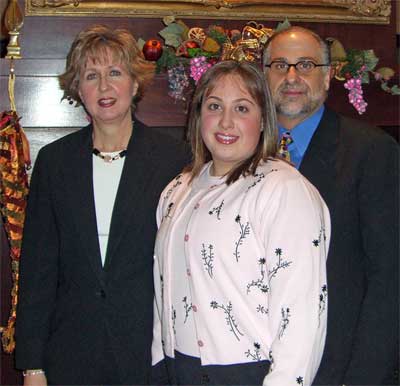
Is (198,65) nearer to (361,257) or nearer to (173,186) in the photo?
(173,186)

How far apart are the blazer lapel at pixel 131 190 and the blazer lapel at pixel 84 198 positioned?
0.04 metres

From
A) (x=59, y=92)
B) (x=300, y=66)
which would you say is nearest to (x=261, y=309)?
(x=300, y=66)

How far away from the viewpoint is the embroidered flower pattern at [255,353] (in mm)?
1493

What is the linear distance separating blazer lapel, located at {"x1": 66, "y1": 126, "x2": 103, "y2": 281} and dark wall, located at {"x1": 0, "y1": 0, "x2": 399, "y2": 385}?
641mm

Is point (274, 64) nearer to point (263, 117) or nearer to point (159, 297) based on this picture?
point (263, 117)

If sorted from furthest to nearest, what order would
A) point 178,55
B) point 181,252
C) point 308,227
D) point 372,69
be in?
point 372,69
point 178,55
point 181,252
point 308,227

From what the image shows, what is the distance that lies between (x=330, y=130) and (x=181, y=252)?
0.56 meters

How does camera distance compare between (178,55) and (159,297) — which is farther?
(178,55)

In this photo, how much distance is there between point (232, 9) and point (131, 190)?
1217 millimetres

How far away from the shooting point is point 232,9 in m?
2.79

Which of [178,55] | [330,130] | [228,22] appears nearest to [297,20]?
[228,22]

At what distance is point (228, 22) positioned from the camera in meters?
2.80

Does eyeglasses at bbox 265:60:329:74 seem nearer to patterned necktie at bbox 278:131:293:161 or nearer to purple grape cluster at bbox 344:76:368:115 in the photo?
patterned necktie at bbox 278:131:293:161

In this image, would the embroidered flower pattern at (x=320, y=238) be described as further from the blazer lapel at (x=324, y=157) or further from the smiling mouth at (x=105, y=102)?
the smiling mouth at (x=105, y=102)
